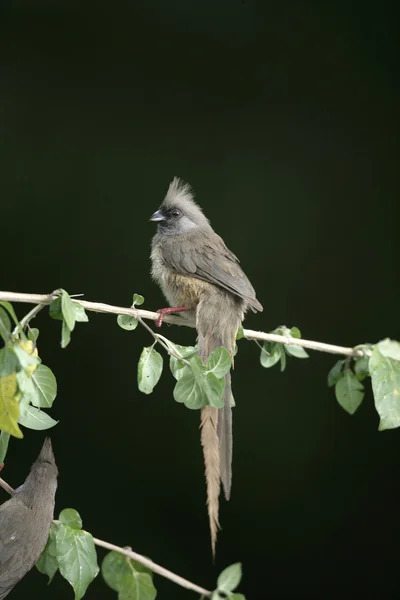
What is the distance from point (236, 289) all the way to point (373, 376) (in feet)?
2.27

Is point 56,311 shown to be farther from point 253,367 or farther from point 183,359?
point 253,367

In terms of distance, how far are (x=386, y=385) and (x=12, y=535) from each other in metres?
0.86

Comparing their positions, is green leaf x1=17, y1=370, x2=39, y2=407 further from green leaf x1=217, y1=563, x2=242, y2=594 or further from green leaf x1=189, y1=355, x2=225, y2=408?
green leaf x1=217, y1=563, x2=242, y2=594

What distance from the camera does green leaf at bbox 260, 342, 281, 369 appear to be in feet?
6.52

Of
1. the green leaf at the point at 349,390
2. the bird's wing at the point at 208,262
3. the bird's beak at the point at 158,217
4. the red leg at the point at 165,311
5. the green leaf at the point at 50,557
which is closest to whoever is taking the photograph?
the green leaf at the point at 50,557

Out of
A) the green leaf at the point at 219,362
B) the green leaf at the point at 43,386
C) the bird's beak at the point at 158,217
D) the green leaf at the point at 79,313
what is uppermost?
the bird's beak at the point at 158,217

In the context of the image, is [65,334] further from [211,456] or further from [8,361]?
[211,456]

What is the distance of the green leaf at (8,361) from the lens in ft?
3.88

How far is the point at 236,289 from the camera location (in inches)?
87.7

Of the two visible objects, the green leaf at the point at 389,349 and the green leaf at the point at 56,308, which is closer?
the green leaf at the point at 56,308

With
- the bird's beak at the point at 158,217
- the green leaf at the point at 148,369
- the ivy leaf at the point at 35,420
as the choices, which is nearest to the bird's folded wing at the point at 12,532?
the ivy leaf at the point at 35,420

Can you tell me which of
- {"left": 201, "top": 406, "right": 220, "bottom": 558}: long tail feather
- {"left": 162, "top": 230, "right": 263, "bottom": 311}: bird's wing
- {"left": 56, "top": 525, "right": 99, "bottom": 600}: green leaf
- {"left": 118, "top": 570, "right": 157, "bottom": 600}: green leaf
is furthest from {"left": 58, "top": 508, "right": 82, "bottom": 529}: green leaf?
{"left": 162, "top": 230, "right": 263, "bottom": 311}: bird's wing

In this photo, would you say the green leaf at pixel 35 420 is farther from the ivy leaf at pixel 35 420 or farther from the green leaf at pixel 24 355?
the green leaf at pixel 24 355

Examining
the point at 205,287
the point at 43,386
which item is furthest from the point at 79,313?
the point at 205,287
